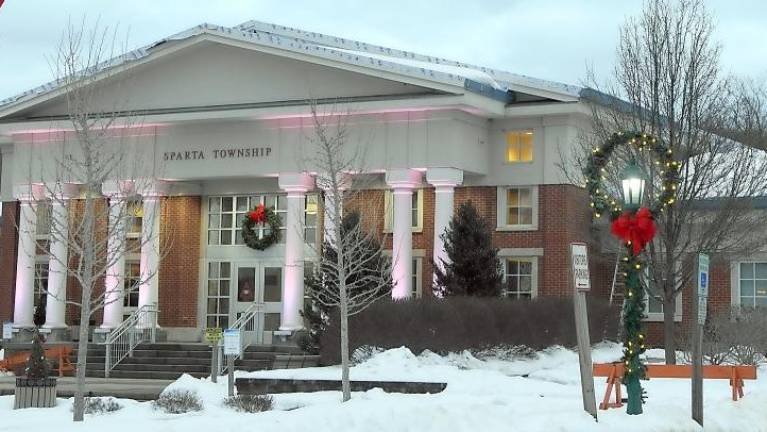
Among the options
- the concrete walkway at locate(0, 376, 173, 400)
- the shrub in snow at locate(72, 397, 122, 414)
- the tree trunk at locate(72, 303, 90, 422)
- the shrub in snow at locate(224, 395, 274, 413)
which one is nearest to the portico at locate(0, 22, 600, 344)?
the concrete walkway at locate(0, 376, 173, 400)

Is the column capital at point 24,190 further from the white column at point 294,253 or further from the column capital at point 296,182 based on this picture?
the white column at point 294,253

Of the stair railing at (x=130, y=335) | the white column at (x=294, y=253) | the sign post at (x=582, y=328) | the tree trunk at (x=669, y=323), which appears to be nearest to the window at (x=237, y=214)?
the white column at (x=294, y=253)

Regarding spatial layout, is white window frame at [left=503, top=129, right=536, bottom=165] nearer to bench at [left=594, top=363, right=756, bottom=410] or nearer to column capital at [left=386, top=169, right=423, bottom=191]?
column capital at [left=386, top=169, right=423, bottom=191]

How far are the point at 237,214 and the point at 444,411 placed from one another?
22242 mm

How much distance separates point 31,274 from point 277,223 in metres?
7.51

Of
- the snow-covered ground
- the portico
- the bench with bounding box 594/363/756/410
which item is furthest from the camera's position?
the portico

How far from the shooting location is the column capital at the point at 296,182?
34.8 meters

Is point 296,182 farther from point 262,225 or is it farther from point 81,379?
point 81,379

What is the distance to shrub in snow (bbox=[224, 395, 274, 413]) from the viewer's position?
20.0m

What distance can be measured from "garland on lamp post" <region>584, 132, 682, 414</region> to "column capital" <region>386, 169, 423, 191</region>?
14.2m

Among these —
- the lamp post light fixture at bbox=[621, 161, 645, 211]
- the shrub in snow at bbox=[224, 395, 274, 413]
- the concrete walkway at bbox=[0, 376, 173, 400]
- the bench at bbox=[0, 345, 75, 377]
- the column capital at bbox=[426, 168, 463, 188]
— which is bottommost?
the concrete walkway at bbox=[0, 376, 173, 400]

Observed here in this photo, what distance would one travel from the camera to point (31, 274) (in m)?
38.2

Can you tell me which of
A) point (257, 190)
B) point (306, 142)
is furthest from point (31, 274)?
point (306, 142)

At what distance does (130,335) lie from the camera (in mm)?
34531
